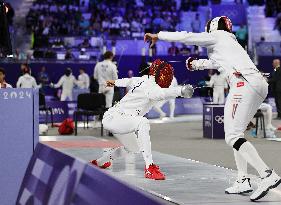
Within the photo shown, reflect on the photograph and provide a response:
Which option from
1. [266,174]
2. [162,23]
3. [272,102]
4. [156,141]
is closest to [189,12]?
[162,23]

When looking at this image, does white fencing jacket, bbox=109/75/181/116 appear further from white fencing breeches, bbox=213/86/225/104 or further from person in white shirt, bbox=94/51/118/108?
white fencing breeches, bbox=213/86/225/104

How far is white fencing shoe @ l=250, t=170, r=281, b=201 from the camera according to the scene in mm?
5297

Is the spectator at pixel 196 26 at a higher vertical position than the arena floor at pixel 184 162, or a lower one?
higher

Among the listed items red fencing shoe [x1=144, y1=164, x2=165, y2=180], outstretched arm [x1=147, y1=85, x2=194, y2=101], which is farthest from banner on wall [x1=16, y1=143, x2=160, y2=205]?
outstretched arm [x1=147, y1=85, x2=194, y2=101]

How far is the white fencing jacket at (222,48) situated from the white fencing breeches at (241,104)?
4.2 inches

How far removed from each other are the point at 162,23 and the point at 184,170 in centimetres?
2399

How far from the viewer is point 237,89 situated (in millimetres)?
5680

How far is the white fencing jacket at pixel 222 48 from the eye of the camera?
225 inches

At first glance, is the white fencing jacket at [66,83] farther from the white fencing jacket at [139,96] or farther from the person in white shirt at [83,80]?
the white fencing jacket at [139,96]

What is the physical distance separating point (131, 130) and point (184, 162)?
1.70 metres

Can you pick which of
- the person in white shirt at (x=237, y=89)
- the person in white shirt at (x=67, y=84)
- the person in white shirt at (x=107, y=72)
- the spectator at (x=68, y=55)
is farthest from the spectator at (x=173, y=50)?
the person in white shirt at (x=237, y=89)

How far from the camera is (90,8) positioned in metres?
32.2

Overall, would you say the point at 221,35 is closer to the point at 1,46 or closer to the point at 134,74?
the point at 1,46

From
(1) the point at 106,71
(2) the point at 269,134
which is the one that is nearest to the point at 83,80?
(1) the point at 106,71
